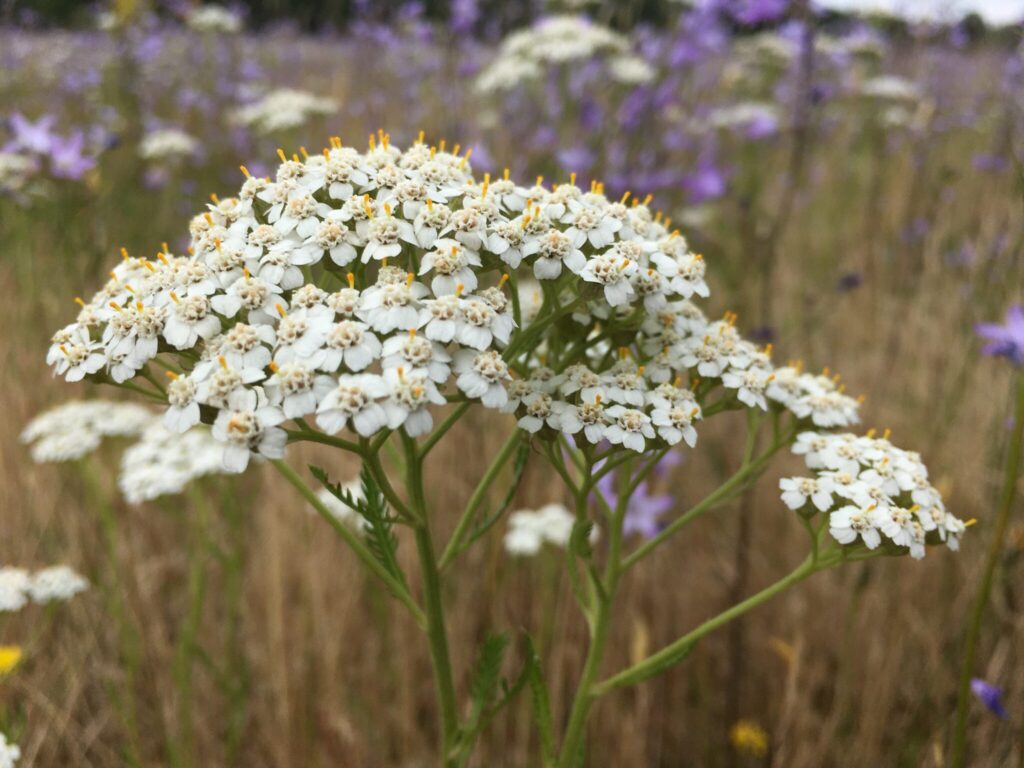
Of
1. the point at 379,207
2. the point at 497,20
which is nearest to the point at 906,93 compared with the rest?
the point at 497,20

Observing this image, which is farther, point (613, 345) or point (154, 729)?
point (154, 729)

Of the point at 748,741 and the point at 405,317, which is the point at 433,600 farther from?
the point at 748,741

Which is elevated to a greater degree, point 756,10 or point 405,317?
point 756,10

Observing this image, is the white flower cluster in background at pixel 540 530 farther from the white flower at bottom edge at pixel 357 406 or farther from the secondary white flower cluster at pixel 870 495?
the white flower at bottom edge at pixel 357 406

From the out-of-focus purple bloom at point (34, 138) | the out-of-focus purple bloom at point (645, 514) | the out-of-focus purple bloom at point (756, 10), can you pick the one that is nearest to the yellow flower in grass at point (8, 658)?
the out-of-focus purple bloom at point (645, 514)

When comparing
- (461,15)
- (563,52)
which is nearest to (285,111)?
(461,15)

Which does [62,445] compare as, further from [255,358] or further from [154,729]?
[255,358]
